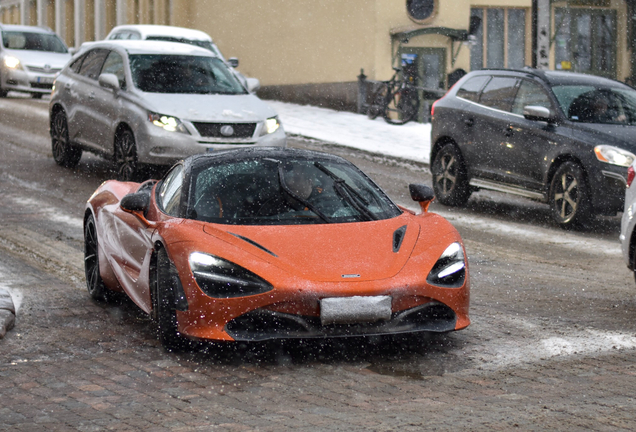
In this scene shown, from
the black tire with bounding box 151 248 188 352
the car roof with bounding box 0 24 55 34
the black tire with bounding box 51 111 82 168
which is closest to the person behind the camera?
the black tire with bounding box 151 248 188 352

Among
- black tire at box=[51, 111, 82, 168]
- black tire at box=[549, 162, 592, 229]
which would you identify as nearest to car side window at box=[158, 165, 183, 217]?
black tire at box=[549, 162, 592, 229]

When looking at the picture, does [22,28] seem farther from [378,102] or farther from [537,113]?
[537,113]

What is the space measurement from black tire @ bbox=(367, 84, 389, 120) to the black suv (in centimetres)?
1060

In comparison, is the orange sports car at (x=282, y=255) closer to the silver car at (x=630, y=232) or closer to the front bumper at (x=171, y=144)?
the silver car at (x=630, y=232)

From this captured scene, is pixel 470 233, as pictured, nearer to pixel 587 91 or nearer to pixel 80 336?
pixel 587 91

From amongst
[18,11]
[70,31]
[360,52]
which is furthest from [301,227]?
[18,11]

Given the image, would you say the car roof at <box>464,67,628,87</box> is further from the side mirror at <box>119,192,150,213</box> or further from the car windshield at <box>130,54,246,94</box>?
the side mirror at <box>119,192,150,213</box>

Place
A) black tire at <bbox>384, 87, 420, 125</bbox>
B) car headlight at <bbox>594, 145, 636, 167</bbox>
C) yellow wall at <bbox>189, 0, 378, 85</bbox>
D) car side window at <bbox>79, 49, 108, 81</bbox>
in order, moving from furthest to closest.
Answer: yellow wall at <bbox>189, 0, 378, 85</bbox>
black tire at <bbox>384, 87, 420, 125</bbox>
car side window at <bbox>79, 49, 108, 81</bbox>
car headlight at <bbox>594, 145, 636, 167</bbox>

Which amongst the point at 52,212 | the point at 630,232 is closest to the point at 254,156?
the point at 630,232

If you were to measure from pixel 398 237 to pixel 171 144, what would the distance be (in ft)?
24.2

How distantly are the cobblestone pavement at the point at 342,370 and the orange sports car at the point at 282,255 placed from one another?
0.25m

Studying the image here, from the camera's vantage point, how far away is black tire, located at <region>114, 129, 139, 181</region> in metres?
14.3

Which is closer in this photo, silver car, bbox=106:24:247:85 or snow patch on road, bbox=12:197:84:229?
snow patch on road, bbox=12:197:84:229

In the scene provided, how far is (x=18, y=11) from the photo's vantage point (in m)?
57.1
